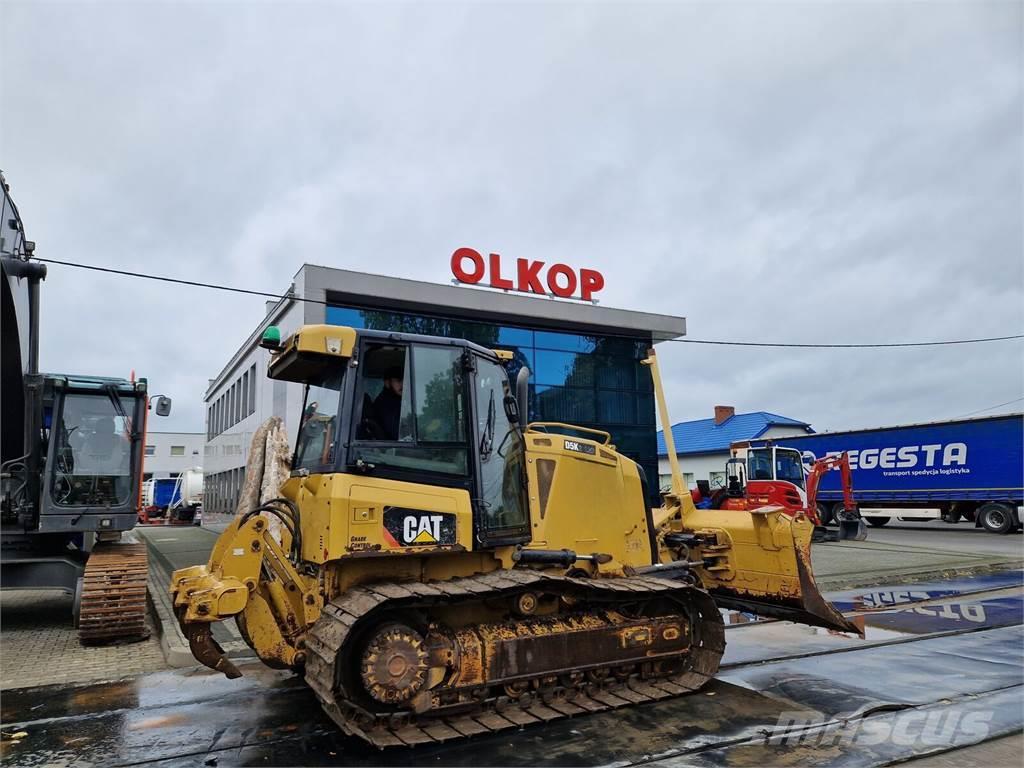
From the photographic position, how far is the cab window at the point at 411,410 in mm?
5051

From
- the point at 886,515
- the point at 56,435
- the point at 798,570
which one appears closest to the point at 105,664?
the point at 56,435

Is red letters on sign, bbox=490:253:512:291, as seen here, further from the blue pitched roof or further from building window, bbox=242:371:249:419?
the blue pitched roof

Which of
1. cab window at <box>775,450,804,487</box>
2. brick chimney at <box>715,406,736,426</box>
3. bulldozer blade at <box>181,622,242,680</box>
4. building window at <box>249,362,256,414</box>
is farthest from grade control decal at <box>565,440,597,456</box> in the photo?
brick chimney at <box>715,406,736,426</box>

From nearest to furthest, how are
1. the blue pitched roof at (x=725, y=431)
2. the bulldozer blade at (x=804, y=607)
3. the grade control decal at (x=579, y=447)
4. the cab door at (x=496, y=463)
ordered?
the cab door at (x=496, y=463), the grade control decal at (x=579, y=447), the bulldozer blade at (x=804, y=607), the blue pitched roof at (x=725, y=431)

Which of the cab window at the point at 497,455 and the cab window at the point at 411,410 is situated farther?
the cab window at the point at 497,455

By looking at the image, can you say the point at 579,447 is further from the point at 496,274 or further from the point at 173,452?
the point at 173,452

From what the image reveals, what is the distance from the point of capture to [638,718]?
521cm

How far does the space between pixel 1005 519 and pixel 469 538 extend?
926 inches

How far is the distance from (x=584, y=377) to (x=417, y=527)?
1498 centimetres

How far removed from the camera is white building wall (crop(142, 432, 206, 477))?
65.9m

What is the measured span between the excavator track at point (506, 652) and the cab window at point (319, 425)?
108 cm

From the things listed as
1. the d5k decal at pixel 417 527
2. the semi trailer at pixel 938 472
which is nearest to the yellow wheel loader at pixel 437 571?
the d5k decal at pixel 417 527

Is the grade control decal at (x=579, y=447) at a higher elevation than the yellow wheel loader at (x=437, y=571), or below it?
higher

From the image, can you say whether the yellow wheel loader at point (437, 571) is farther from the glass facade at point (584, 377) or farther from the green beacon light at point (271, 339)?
the glass facade at point (584, 377)
